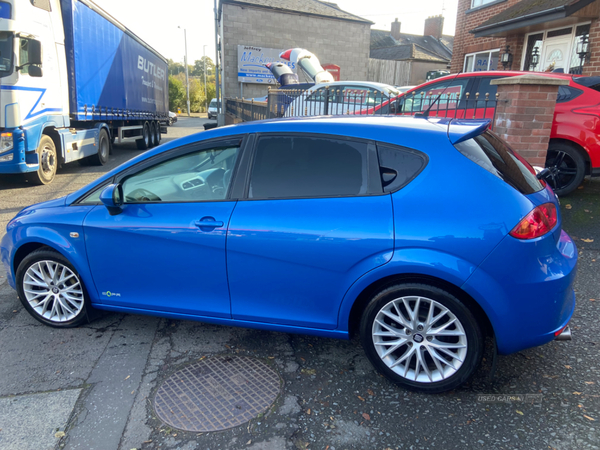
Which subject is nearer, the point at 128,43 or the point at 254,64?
the point at 128,43

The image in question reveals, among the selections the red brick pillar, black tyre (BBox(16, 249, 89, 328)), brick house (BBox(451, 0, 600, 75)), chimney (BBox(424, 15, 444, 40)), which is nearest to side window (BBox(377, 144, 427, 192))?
black tyre (BBox(16, 249, 89, 328))

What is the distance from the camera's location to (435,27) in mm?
46406

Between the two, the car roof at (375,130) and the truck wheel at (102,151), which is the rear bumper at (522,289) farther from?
the truck wheel at (102,151)

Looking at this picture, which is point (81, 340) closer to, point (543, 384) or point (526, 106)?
point (543, 384)

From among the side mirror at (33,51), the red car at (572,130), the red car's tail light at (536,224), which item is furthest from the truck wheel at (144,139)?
the red car's tail light at (536,224)

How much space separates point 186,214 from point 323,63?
1204 inches

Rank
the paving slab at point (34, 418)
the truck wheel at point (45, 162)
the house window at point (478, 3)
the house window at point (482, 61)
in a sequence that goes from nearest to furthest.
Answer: the paving slab at point (34, 418), the truck wheel at point (45, 162), the house window at point (482, 61), the house window at point (478, 3)

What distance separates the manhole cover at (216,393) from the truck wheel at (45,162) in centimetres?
770

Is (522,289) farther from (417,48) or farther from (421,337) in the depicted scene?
(417,48)

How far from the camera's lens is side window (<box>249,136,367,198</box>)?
274cm

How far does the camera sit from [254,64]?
92.9ft

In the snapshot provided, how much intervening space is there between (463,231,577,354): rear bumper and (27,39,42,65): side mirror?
8.84 m

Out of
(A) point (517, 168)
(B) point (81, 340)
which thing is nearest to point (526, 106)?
(A) point (517, 168)

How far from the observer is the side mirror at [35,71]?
27.5ft
